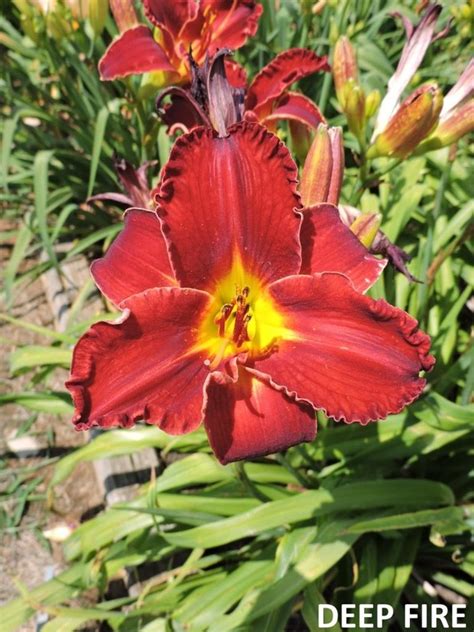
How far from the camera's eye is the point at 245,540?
1.45 meters

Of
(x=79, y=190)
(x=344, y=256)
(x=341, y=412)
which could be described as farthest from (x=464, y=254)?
(x=79, y=190)

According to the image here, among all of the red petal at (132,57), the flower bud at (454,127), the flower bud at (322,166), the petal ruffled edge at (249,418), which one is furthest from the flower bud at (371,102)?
the petal ruffled edge at (249,418)

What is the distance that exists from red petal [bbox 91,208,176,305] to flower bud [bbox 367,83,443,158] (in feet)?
1.69

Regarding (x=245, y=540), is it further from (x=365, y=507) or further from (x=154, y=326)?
(x=154, y=326)

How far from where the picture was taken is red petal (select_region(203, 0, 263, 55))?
1305 millimetres

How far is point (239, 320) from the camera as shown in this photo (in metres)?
0.78

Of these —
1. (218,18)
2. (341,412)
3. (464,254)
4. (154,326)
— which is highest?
(218,18)

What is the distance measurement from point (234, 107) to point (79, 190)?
1417 millimetres

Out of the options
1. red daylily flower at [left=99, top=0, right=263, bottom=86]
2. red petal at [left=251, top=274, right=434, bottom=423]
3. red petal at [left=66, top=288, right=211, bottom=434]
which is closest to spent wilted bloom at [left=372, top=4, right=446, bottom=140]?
red daylily flower at [left=99, top=0, right=263, bottom=86]

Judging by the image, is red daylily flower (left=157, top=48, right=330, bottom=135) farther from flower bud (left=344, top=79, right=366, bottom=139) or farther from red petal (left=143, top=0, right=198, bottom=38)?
red petal (left=143, top=0, right=198, bottom=38)

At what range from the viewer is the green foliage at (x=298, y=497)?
1.11 metres

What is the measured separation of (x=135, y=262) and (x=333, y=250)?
0.93 feet

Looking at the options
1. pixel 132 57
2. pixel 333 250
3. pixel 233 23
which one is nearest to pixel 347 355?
pixel 333 250

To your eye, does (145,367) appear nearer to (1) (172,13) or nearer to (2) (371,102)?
(2) (371,102)
